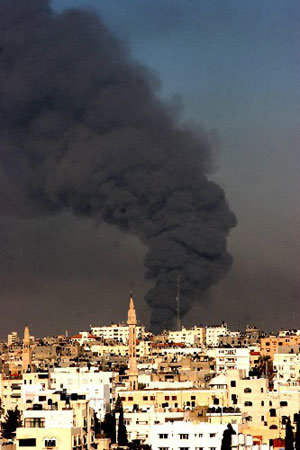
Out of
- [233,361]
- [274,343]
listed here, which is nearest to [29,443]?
[233,361]

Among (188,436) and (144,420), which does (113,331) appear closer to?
(144,420)

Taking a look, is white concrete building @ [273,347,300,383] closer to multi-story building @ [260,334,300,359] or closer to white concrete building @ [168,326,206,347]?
multi-story building @ [260,334,300,359]

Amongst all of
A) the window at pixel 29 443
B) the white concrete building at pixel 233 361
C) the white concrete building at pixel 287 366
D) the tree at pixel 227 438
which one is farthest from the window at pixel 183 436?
the white concrete building at pixel 287 366

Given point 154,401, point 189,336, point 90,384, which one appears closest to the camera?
point 154,401

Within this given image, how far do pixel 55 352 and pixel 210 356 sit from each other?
13.7 metres

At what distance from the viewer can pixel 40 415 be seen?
34281mm

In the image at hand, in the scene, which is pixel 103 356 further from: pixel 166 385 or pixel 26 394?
pixel 26 394

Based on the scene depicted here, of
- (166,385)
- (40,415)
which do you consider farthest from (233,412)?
(166,385)

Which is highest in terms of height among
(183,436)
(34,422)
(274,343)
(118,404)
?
(274,343)

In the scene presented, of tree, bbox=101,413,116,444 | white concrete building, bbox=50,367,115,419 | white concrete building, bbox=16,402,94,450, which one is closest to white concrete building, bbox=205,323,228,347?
white concrete building, bbox=50,367,115,419

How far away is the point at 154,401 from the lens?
5175cm

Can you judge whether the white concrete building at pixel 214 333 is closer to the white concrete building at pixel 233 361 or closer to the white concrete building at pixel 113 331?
the white concrete building at pixel 113 331

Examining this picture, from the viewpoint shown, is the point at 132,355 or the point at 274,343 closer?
the point at 132,355

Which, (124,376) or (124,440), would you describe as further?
(124,376)
